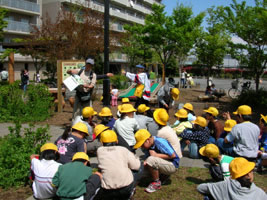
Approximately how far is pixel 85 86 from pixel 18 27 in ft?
102

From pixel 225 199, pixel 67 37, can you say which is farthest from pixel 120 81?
pixel 225 199

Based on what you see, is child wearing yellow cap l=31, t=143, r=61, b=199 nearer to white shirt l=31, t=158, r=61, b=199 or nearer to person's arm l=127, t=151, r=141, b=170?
white shirt l=31, t=158, r=61, b=199

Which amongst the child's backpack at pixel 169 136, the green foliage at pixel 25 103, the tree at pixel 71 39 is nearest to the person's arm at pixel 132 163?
the child's backpack at pixel 169 136

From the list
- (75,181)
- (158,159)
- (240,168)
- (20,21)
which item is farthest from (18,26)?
(240,168)

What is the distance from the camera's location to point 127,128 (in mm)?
5258

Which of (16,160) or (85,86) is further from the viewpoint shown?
(85,86)

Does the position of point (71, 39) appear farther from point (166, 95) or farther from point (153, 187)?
point (153, 187)

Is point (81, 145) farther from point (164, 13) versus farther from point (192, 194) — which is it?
point (164, 13)

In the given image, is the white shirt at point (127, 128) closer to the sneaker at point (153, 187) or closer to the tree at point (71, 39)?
the sneaker at point (153, 187)

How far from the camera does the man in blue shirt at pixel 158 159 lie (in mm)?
4148

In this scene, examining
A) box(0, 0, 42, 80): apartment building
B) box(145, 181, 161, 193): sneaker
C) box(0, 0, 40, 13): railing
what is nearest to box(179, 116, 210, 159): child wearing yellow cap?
box(145, 181, 161, 193): sneaker

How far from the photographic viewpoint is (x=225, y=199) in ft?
9.76

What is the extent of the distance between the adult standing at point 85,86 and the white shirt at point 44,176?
2.70 metres

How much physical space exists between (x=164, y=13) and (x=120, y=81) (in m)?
5.74
